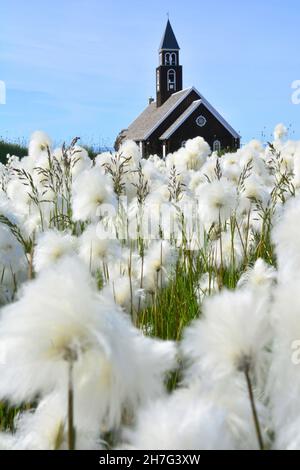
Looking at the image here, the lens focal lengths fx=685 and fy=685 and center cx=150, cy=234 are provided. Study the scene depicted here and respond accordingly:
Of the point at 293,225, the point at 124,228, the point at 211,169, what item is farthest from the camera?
the point at 211,169

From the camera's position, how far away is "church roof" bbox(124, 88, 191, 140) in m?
52.8

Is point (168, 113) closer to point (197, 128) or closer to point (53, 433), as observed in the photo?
point (197, 128)

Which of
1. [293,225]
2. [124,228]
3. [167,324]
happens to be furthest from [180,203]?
[293,225]

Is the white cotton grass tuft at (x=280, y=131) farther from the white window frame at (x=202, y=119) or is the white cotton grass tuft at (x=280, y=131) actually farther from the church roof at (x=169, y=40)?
the church roof at (x=169, y=40)

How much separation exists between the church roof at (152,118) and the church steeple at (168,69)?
1.66 m

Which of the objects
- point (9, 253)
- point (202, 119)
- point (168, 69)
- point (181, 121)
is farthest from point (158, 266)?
point (168, 69)

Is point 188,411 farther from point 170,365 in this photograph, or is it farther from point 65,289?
point 65,289

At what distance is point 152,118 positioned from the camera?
185 ft

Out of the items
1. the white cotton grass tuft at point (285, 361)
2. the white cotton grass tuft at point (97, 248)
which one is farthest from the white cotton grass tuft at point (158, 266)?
the white cotton grass tuft at point (285, 361)

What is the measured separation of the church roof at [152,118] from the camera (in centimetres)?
5284

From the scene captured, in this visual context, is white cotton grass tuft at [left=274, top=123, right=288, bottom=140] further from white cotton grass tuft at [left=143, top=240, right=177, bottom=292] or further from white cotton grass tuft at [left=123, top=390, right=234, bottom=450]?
white cotton grass tuft at [left=123, top=390, right=234, bottom=450]

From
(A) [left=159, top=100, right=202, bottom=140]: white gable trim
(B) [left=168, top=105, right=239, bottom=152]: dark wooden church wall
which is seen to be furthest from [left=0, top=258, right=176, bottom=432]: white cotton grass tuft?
(B) [left=168, top=105, right=239, bottom=152]: dark wooden church wall

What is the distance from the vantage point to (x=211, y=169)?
606 cm

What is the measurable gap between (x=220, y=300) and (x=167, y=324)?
175cm
